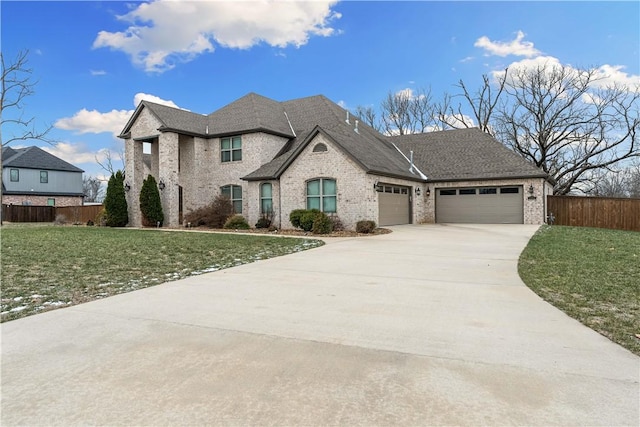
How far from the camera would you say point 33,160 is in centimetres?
4156

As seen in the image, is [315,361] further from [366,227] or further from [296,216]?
[296,216]

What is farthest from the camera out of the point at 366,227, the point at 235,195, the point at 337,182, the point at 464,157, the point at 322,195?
the point at 464,157

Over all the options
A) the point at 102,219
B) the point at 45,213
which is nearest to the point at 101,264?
the point at 102,219

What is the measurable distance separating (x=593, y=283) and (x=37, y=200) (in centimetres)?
4843

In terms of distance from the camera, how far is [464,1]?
16.4 meters

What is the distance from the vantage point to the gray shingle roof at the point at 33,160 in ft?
132

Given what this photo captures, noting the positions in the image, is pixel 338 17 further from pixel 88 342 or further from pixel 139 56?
pixel 88 342

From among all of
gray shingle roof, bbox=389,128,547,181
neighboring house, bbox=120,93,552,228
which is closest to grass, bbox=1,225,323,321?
neighboring house, bbox=120,93,552,228

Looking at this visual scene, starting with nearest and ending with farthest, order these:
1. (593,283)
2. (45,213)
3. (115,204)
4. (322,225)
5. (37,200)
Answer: (593,283), (322,225), (115,204), (45,213), (37,200)

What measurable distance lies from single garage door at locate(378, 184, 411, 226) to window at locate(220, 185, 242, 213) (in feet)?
29.6

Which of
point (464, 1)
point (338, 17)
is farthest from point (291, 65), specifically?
point (464, 1)

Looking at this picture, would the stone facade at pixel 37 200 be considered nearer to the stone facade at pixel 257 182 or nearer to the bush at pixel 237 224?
the stone facade at pixel 257 182

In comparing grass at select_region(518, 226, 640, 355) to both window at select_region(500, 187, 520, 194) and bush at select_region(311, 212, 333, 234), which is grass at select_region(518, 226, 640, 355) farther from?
window at select_region(500, 187, 520, 194)

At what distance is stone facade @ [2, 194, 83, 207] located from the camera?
129ft
